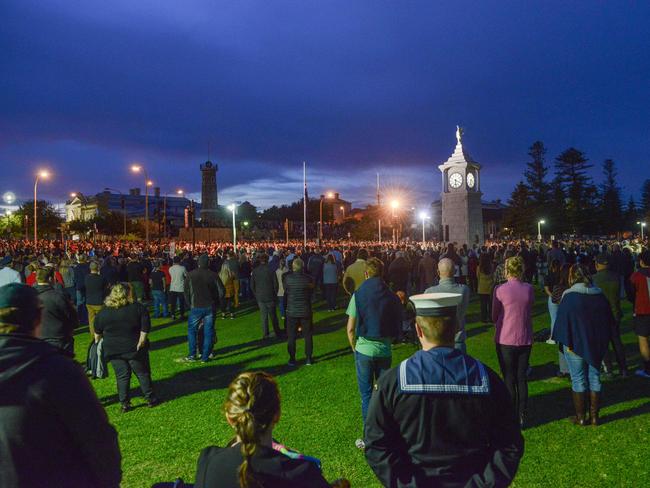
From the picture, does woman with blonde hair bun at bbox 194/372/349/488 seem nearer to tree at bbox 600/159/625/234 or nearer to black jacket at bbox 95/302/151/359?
black jacket at bbox 95/302/151/359

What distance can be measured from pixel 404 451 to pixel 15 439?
1.85m

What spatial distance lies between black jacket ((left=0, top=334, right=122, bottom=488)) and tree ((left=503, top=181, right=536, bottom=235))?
252ft

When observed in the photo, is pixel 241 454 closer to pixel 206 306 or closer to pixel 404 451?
pixel 404 451

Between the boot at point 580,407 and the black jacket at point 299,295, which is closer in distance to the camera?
the boot at point 580,407

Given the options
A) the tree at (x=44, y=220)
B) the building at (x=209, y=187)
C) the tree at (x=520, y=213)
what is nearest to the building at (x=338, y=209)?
the building at (x=209, y=187)

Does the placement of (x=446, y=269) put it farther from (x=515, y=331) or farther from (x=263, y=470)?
(x=263, y=470)

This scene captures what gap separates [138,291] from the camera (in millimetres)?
15992

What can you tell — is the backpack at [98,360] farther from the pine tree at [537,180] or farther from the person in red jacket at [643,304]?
the pine tree at [537,180]

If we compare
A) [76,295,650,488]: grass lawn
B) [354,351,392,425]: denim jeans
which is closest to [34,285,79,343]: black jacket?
[76,295,650,488]: grass lawn

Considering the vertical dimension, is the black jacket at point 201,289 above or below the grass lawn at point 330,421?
above

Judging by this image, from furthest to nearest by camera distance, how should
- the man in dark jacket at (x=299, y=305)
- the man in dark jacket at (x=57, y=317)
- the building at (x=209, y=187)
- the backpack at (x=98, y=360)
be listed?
the building at (x=209, y=187)
the man in dark jacket at (x=299, y=305)
the man in dark jacket at (x=57, y=317)
the backpack at (x=98, y=360)

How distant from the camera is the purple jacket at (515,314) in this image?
19.1 ft

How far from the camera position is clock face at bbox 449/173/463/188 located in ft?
124

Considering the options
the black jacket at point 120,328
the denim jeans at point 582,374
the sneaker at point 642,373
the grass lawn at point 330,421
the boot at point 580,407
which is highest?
the black jacket at point 120,328
